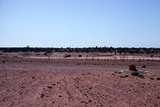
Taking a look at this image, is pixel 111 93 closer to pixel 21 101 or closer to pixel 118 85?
pixel 118 85

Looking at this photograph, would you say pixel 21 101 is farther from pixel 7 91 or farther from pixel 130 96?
pixel 130 96

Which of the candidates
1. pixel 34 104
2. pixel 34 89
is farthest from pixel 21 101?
pixel 34 89

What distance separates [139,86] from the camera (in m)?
19.4

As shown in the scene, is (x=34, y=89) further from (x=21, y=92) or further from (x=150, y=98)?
(x=150, y=98)

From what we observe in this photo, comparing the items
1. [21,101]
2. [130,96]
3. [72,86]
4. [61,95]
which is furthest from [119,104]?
[72,86]

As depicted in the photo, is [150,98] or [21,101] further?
[150,98]

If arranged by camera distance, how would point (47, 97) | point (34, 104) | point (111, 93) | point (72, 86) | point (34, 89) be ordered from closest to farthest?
1. point (34, 104)
2. point (47, 97)
3. point (111, 93)
4. point (34, 89)
5. point (72, 86)

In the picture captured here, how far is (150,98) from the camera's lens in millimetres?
15594

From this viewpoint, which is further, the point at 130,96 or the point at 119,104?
the point at 130,96

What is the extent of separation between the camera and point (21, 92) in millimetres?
16922

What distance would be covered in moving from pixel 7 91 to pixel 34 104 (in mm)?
4204

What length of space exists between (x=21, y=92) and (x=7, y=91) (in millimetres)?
955

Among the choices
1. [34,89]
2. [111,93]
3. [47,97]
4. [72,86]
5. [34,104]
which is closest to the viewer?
[34,104]

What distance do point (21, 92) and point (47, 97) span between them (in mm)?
2218
